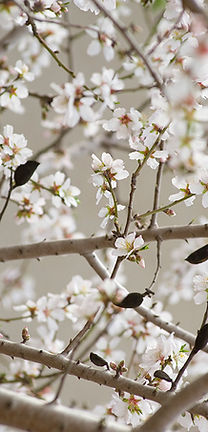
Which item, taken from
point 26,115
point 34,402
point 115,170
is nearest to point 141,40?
point 26,115

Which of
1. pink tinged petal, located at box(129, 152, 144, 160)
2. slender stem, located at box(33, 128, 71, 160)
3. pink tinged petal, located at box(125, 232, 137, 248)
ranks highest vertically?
pink tinged petal, located at box(129, 152, 144, 160)

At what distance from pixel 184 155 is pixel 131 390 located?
0.34 metres

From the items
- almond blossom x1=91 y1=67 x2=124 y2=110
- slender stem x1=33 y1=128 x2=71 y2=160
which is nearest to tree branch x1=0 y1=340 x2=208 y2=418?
almond blossom x1=91 y1=67 x2=124 y2=110

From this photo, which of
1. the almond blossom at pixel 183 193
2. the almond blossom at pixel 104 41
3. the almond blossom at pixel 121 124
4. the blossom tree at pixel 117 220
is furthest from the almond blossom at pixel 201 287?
the almond blossom at pixel 104 41

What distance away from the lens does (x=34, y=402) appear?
483 millimetres

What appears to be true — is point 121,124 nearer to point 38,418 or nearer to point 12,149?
point 12,149

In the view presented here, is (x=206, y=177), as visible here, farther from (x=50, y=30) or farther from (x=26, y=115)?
(x=26, y=115)

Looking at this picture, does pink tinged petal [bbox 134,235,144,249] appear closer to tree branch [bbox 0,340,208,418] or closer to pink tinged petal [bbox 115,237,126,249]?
pink tinged petal [bbox 115,237,126,249]

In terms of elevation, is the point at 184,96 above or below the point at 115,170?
above

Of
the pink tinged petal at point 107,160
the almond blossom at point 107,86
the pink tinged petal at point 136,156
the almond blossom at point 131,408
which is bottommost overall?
the almond blossom at point 131,408

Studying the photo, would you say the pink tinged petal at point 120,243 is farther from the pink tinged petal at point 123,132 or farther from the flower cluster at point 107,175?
the pink tinged petal at point 123,132

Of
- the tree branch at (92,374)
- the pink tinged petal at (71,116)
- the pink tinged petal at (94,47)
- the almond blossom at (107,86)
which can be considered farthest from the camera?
the pink tinged petal at (94,47)

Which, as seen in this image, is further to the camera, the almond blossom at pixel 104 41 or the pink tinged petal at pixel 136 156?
the almond blossom at pixel 104 41

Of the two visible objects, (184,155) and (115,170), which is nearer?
(184,155)
